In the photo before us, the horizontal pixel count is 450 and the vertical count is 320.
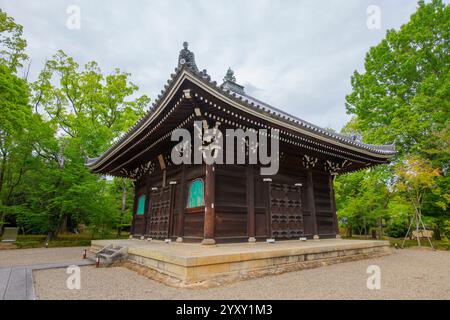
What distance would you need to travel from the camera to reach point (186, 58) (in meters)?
5.83

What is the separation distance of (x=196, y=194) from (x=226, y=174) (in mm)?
1192

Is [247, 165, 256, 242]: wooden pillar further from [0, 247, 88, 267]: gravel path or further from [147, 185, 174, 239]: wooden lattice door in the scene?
[0, 247, 88, 267]: gravel path

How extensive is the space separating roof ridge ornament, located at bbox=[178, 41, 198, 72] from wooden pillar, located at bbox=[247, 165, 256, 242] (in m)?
3.90

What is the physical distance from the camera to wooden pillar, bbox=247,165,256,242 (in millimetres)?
7762

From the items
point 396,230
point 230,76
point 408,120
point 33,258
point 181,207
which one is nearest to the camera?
point 181,207

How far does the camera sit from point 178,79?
557cm

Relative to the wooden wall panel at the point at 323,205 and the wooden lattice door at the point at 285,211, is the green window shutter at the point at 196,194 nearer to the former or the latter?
the wooden lattice door at the point at 285,211

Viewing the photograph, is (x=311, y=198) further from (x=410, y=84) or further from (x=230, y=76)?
(x=410, y=84)

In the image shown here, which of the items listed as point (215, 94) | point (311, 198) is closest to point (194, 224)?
point (215, 94)

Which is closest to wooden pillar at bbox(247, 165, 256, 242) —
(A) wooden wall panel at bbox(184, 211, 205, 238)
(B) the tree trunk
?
(A) wooden wall panel at bbox(184, 211, 205, 238)

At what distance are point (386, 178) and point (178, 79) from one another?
582 inches

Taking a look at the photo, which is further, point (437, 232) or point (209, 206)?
point (437, 232)
